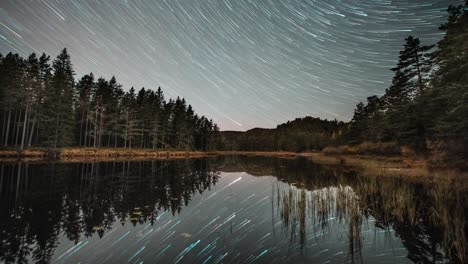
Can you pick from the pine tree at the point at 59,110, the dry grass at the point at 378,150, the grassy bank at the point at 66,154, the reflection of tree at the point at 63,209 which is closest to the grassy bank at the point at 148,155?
the grassy bank at the point at 66,154

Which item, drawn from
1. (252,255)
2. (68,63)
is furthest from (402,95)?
(68,63)

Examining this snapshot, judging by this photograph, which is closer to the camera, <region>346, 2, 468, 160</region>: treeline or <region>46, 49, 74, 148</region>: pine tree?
<region>346, 2, 468, 160</region>: treeline

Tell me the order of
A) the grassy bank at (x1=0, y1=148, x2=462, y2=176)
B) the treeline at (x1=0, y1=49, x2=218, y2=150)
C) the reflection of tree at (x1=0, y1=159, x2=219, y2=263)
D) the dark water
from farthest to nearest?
the treeline at (x1=0, y1=49, x2=218, y2=150) → the grassy bank at (x1=0, y1=148, x2=462, y2=176) → the reflection of tree at (x1=0, y1=159, x2=219, y2=263) → the dark water

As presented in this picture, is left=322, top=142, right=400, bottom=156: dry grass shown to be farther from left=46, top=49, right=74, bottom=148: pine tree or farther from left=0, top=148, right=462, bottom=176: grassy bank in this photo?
left=46, top=49, right=74, bottom=148: pine tree

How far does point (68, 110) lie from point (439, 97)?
183 feet

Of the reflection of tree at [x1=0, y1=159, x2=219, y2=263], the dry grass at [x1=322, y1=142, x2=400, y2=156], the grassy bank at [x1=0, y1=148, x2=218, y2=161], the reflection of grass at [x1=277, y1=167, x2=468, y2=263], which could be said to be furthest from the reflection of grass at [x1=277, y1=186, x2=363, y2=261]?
the grassy bank at [x1=0, y1=148, x2=218, y2=161]

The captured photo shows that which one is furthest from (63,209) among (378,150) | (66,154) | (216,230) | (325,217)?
(378,150)

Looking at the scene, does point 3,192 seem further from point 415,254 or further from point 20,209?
point 415,254

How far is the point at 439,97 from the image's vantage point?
15.4 metres

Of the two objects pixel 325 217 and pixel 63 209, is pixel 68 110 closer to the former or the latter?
pixel 63 209

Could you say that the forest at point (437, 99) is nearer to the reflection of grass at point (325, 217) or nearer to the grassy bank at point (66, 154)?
the reflection of grass at point (325, 217)

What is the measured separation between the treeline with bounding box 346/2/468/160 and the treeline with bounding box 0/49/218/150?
4928 centimetres

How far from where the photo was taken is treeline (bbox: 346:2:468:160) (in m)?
13.9

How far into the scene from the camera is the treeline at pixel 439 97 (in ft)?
45.6
